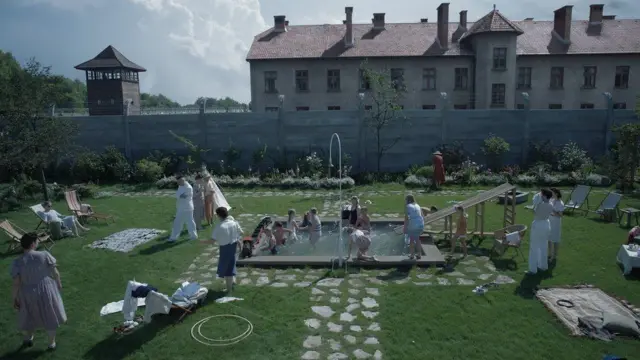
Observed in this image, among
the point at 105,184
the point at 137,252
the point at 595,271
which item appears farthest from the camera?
Result: the point at 105,184

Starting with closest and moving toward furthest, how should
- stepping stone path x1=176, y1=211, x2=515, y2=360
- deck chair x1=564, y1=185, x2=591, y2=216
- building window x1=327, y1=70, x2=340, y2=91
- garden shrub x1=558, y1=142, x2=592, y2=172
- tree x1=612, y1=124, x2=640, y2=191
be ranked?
1. stepping stone path x1=176, y1=211, x2=515, y2=360
2. deck chair x1=564, y1=185, x2=591, y2=216
3. tree x1=612, y1=124, x2=640, y2=191
4. garden shrub x1=558, y1=142, x2=592, y2=172
5. building window x1=327, y1=70, x2=340, y2=91

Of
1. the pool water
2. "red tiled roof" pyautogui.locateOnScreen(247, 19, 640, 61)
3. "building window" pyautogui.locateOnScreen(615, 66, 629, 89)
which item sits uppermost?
"red tiled roof" pyautogui.locateOnScreen(247, 19, 640, 61)

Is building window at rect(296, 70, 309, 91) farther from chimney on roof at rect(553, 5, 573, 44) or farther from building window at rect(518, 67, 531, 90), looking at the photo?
chimney on roof at rect(553, 5, 573, 44)

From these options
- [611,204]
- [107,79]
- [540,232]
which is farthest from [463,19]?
[107,79]

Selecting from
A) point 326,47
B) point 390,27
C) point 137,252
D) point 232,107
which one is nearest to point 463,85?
point 390,27

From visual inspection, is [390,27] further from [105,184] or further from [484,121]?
[105,184]

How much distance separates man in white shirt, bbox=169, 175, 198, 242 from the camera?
11.7m

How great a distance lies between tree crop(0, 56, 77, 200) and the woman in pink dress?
892 centimetres

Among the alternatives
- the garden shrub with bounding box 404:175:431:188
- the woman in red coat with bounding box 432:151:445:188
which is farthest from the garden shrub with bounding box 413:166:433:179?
the woman in red coat with bounding box 432:151:445:188

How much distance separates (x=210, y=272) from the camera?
31.9ft

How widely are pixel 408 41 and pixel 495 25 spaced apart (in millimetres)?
5647

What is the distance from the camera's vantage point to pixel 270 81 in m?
32.7

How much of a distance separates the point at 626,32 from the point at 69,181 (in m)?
35.9

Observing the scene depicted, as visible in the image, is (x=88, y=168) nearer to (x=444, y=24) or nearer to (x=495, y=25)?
(x=444, y=24)
